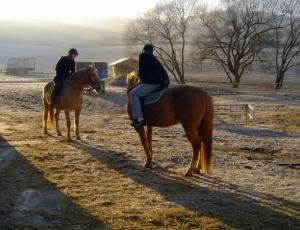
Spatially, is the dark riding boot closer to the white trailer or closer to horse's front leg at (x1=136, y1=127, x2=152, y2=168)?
horse's front leg at (x1=136, y1=127, x2=152, y2=168)

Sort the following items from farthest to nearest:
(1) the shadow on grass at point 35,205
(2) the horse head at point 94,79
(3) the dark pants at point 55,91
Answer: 1. (3) the dark pants at point 55,91
2. (2) the horse head at point 94,79
3. (1) the shadow on grass at point 35,205

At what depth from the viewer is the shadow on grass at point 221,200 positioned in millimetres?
6227

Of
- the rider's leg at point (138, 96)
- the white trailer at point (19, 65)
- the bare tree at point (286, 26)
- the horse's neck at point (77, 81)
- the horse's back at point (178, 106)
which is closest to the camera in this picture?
the horse's back at point (178, 106)

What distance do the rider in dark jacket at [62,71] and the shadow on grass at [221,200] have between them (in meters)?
4.06

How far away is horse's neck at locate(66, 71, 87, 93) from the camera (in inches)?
484

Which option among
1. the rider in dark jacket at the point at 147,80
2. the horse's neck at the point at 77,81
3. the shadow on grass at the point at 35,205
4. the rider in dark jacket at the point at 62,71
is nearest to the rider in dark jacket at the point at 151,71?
the rider in dark jacket at the point at 147,80

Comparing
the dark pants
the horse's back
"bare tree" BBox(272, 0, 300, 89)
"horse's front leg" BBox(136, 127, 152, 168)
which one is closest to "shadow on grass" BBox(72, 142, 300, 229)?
"horse's front leg" BBox(136, 127, 152, 168)

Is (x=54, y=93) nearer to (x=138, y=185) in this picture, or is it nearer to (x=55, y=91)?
(x=55, y=91)

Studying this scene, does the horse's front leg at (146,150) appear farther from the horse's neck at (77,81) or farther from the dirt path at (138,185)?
the horse's neck at (77,81)

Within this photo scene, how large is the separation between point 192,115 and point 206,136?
0.50m

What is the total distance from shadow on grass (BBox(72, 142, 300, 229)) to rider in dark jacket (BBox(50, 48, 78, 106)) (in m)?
4.06

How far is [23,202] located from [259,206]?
3473mm

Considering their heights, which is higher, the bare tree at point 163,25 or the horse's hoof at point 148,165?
the bare tree at point 163,25

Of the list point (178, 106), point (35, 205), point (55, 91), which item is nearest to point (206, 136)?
point (178, 106)
